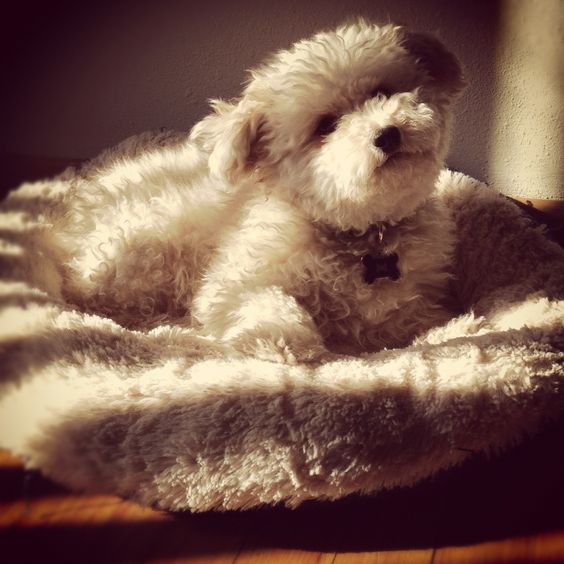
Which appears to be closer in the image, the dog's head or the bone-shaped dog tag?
the dog's head

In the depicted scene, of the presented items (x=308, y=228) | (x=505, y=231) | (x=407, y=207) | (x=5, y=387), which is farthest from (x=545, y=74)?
(x=5, y=387)

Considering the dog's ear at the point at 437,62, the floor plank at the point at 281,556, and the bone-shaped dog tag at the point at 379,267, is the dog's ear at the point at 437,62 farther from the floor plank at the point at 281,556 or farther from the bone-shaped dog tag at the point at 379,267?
the floor plank at the point at 281,556

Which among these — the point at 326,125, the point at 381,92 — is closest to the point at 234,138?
the point at 326,125

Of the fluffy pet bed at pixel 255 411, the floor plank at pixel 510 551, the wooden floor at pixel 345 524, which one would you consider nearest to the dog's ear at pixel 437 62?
the fluffy pet bed at pixel 255 411

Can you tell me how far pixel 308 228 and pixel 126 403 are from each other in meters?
0.50

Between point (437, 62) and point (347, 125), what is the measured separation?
293 millimetres

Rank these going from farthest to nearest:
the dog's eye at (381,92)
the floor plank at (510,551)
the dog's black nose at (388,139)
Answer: the dog's eye at (381,92) → the dog's black nose at (388,139) → the floor plank at (510,551)

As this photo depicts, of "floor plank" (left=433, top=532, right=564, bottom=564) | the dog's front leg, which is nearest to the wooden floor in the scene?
"floor plank" (left=433, top=532, right=564, bottom=564)

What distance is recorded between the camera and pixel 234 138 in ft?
3.58

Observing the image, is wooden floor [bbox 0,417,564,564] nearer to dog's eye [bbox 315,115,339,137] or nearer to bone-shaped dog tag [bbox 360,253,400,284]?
bone-shaped dog tag [bbox 360,253,400,284]

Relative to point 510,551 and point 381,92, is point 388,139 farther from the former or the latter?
point 510,551

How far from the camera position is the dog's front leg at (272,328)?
3.47ft

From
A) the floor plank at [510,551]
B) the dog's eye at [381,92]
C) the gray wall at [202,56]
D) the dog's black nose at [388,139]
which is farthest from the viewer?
the gray wall at [202,56]

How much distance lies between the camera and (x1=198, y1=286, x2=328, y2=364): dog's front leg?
106cm
